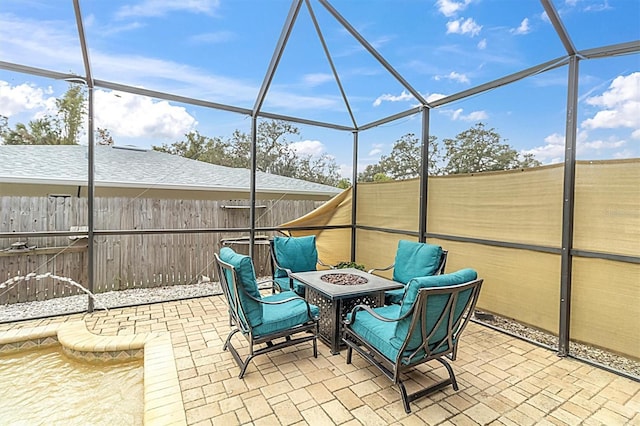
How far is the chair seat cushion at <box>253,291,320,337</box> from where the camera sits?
2.83 m

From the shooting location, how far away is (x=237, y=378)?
269 centimetres

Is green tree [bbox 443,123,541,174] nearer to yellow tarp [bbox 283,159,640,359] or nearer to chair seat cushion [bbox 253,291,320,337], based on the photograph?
yellow tarp [bbox 283,159,640,359]

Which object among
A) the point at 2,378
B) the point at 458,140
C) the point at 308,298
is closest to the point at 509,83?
the point at 458,140

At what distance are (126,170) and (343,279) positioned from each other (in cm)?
468

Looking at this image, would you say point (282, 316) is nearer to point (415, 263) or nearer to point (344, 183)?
point (415, 263)

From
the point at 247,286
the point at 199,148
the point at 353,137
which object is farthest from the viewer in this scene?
the point at 199,148

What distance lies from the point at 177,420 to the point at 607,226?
4064 mm

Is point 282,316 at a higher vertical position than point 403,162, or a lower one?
lower

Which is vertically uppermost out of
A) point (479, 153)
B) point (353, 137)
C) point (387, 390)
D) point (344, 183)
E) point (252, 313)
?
point (353, 137)

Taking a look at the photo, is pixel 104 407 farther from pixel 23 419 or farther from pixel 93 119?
pixel 93 119

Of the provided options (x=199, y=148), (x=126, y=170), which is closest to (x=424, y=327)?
(x=126, y=170)

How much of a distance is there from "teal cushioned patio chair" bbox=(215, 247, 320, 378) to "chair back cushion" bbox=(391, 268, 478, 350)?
1.04 metres

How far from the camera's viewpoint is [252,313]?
9.07 feet

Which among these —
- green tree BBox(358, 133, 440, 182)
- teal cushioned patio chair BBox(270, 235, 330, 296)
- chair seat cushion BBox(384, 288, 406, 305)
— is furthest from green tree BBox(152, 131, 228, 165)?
chair seat cushion BBox(384, 288, 406, 305)
